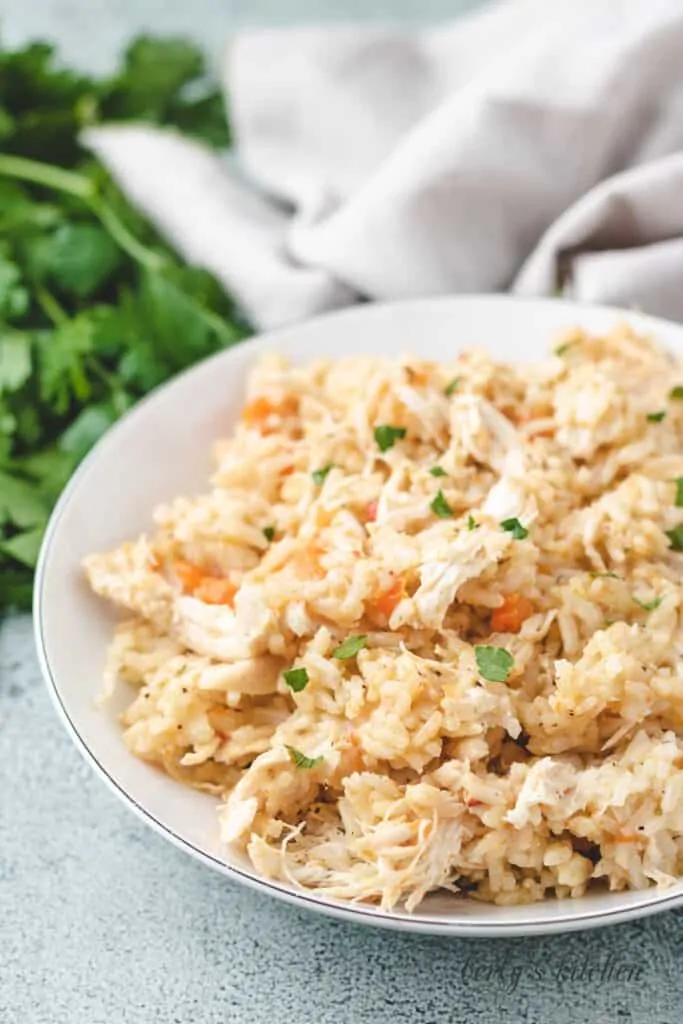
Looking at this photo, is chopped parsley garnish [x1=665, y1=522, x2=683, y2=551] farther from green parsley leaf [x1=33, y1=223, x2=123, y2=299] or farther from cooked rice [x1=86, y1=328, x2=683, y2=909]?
green parsley leaf [x1=33, y1=223, x2=123, y2=299]

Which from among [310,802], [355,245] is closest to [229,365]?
[355,245]

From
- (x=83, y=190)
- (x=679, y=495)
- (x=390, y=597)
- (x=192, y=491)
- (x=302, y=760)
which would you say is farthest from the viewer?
(x=83, y=190)

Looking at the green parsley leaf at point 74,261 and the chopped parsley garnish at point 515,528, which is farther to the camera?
the green parsley leaf at point 74,261

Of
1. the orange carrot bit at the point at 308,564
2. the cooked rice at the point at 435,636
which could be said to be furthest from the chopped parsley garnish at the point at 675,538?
the orange carrot bit at the point at 308,564

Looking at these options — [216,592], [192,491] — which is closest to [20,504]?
[192,491]

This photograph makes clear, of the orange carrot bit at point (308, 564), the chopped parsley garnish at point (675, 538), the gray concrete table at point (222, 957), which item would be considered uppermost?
the chopped parsley garnish at point (675, 538)

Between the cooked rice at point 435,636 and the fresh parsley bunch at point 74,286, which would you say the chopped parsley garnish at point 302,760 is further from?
the fresh parsley bunch at point 74,286

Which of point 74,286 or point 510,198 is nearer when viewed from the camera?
point 510,198

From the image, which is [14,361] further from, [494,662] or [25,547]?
[494,662]
